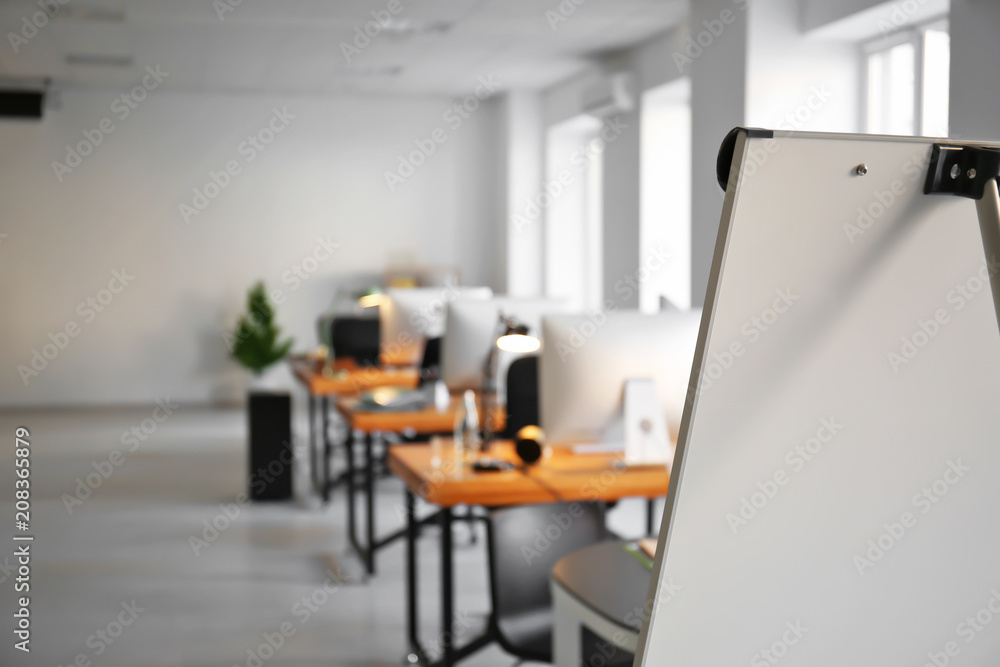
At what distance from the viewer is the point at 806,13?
4980 mm

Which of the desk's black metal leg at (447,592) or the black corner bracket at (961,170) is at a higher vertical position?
the black corner bracket at (961,170)

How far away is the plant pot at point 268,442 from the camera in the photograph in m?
5.64

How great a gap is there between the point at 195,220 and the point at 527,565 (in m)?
7.72


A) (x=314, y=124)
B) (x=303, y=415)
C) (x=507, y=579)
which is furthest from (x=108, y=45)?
(x=507, y=579)

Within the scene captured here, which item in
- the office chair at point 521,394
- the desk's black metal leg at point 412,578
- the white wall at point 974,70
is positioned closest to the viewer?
the desk's black metal leg at point 412,578

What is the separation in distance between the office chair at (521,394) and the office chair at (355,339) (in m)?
2.80

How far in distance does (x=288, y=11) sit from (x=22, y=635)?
4.39m

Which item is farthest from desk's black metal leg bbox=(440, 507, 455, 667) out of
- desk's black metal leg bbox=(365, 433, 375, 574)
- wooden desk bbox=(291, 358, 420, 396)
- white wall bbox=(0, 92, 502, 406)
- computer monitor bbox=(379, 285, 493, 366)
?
white wall bbox=(0, 92, 502, 406)

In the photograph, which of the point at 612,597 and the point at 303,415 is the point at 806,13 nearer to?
the point at 612,597

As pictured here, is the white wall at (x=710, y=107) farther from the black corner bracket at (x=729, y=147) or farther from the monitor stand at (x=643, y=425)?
the black corner bracket at (x=729, y=147)

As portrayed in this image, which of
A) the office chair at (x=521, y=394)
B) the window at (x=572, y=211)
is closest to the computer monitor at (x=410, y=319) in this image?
the office chair at (x=521, y=394)

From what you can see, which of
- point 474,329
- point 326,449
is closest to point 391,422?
point 474,329

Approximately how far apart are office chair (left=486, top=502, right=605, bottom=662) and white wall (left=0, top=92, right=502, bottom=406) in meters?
7.25

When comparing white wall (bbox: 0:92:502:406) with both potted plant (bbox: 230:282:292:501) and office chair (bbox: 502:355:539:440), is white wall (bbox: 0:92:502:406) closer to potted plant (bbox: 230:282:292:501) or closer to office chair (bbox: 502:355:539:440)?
potted plant (bbox: 230:282:292:501)
